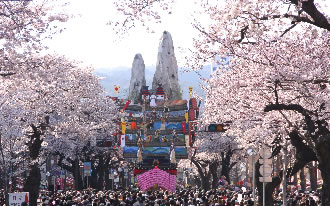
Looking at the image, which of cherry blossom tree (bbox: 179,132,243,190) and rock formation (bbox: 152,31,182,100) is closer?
cherry blossom tree (bbox: 179,132,243,190)

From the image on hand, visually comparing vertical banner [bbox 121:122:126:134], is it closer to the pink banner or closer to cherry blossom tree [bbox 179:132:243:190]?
the pink banner

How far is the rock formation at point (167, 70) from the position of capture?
11512 centimetres

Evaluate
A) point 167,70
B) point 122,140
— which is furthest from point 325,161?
point 167,70

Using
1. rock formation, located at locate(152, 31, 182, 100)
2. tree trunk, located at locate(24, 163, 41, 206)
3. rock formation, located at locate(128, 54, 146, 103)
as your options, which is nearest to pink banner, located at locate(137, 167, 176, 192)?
tree trunk, located at locate(24, 163, 41, 206)

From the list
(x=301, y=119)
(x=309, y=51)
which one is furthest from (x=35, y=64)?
(x=301, y=119)

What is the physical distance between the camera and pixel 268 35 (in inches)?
656

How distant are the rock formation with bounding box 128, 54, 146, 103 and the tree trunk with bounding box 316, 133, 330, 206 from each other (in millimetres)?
108893

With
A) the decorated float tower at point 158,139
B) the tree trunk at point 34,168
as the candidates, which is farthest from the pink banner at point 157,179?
the tree trunk at point 34,168

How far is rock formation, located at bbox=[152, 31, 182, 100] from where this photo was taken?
115125 mm

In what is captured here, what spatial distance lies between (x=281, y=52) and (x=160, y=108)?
144 feet

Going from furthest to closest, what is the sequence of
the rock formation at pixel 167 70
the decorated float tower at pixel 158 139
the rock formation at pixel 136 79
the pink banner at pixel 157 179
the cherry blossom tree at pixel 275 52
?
the rock formation at pixel 136 79 → the rock formation at pixel 167 70 → the decorated float tower at pixel 158 139 → the pink banner at pixel 157 179 → the cherry blossom tree at pixel 275 52

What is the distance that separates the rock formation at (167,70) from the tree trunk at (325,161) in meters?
96.3

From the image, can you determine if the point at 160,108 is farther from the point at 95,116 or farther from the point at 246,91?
the point at 246,91

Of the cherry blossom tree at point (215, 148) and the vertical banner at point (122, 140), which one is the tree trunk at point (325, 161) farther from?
the vertical banner at point (122, 140)
